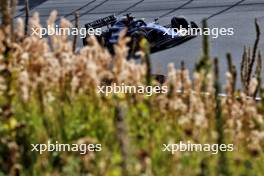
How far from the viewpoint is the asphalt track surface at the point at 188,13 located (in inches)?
635

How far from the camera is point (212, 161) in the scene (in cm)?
290

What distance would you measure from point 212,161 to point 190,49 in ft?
45.5

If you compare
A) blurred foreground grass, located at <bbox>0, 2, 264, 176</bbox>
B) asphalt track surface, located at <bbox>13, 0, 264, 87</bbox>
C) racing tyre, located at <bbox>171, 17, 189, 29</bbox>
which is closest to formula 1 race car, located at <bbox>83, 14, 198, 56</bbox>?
racing tyre, located at <bbox>171, 17, 189, 29</bbox>

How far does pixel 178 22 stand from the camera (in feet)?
58.7

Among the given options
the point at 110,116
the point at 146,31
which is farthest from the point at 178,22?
the point at 110,116

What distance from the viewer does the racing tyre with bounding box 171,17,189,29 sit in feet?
57.5

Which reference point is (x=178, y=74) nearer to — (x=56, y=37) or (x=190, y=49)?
(x=56, y=37)

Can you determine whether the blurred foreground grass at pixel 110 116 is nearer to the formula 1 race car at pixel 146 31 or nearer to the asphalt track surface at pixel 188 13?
the asphalt track surface at pixel 188 13

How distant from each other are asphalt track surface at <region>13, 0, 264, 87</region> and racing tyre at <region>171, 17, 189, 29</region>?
26.9 inches

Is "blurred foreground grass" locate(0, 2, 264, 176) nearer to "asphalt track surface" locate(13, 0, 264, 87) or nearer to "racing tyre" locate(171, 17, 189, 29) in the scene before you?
"asphalt track surface" locate(13, 0, 264, 87)

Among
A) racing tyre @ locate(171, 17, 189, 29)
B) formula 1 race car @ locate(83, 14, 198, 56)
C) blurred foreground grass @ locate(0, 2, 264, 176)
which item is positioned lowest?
blurred foreground grass @ locate(0, 2, 264, 176)

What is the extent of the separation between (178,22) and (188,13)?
3620 millimetres

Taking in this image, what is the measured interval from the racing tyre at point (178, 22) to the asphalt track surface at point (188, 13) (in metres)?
0.68

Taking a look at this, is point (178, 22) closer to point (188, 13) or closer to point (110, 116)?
point (188, 13)
